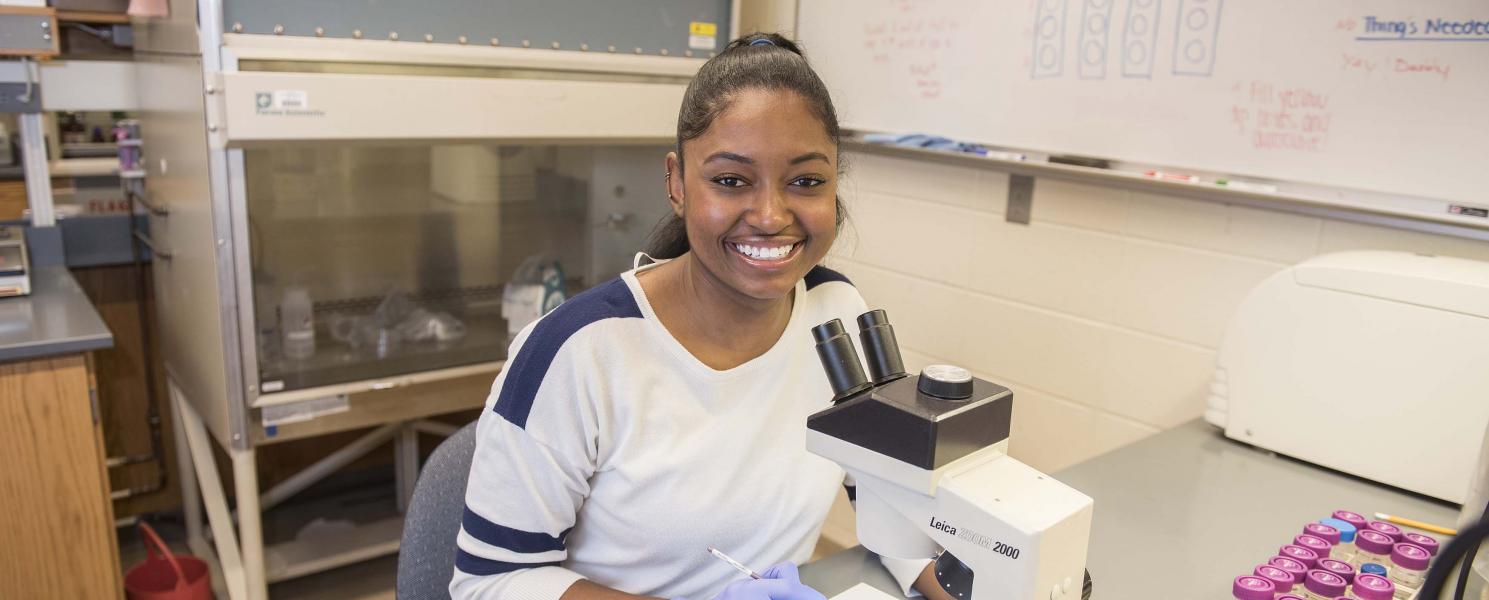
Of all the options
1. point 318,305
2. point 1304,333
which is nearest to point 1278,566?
point 1304,333

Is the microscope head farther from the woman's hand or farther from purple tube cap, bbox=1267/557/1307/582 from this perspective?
purple tube cap, bbox=1267/557/1307/582

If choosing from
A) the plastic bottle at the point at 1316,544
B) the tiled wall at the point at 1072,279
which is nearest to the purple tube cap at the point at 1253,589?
the plastic bottle at the point at 1316,544

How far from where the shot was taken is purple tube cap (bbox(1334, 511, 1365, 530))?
1.18 metres

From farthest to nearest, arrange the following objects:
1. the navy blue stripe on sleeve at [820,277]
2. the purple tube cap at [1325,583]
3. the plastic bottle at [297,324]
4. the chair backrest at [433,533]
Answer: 1. the plastic bottle at [297,324]
2. the navy blue stripe on sleeve at [820,277]
3. the chair backrest at [433,533]
4. the purple tube cap at [1325,583]

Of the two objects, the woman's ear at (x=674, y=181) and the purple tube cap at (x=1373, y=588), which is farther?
the woman's ear at (x=674, y=181)

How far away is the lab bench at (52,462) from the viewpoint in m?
1.71

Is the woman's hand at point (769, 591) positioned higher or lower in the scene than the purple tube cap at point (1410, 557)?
higher

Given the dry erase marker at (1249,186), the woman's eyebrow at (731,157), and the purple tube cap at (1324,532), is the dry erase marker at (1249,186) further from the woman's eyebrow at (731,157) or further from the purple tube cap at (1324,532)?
the woman's eyebrow at (731,157)

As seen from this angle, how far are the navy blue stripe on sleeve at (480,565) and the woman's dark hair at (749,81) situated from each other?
19.0 inches

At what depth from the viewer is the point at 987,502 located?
73cm

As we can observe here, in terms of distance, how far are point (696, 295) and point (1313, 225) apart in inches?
41.7

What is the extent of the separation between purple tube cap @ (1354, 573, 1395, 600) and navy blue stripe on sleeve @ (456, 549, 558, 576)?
0.85m

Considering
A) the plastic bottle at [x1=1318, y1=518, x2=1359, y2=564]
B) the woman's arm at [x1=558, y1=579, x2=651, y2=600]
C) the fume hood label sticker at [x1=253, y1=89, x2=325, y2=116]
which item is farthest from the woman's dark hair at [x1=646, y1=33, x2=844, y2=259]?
the fume hood label sticker at [x1=253, y1=89, x2=325, y2=116]

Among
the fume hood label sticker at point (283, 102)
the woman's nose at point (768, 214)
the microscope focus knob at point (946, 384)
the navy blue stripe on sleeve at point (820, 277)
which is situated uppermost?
the fume hood label sticker at point (283, 102)
